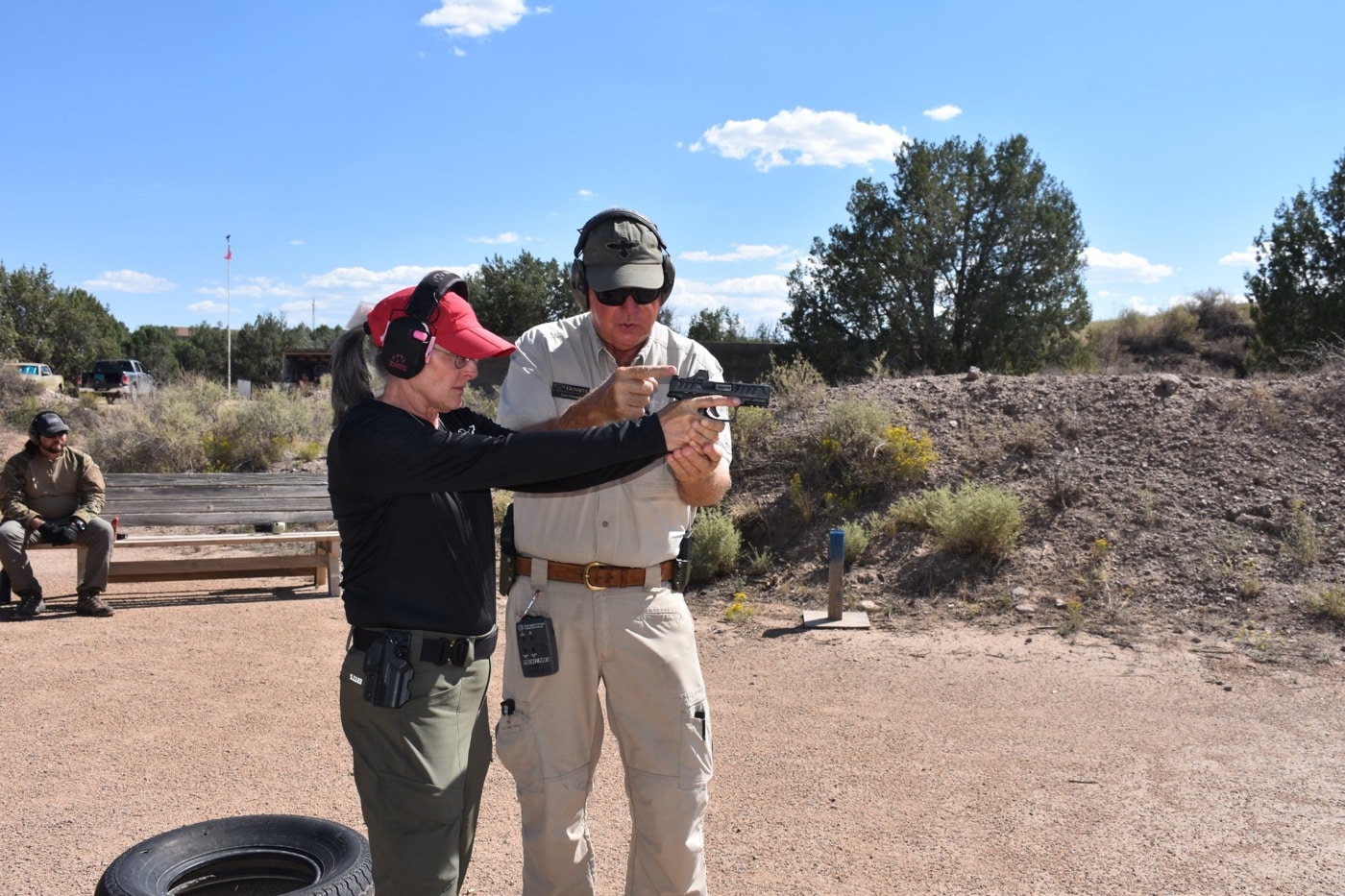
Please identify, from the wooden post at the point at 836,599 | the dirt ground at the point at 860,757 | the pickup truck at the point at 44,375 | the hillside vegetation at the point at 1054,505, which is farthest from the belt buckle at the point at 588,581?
the pickup truck at the point at 44,375

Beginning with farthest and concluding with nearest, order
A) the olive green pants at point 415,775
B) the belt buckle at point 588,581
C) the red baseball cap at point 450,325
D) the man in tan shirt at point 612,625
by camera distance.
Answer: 1. the belt buckle at point 588,581
2. the man in tan shirt at point 612,625
3. the red baseball cap at point 450,325
4. the olive green pants at point 415,775

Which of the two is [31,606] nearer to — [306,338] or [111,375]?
[111,375]

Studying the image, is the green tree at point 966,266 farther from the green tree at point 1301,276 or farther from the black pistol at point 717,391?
the black pistol at point 717,391

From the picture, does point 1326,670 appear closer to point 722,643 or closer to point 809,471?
point 722,643

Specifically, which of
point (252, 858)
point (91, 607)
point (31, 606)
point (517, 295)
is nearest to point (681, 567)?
point (252, 858)

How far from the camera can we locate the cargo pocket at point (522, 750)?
2.79 meters

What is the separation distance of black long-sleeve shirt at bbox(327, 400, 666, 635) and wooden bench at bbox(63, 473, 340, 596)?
256 inches

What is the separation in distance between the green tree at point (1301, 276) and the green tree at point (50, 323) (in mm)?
40504

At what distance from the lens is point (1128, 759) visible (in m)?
4.98

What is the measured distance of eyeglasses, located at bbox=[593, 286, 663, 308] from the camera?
2.97 meters

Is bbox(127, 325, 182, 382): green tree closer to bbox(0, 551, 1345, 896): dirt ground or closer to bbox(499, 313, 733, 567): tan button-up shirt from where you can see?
bbox(0, 551, 1345, 896): dirt ground

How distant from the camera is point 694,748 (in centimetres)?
281

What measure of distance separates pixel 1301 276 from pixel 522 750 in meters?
23.2

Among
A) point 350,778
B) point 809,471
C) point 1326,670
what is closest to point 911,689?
point 1326,670
